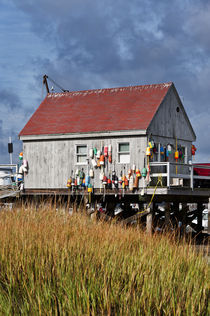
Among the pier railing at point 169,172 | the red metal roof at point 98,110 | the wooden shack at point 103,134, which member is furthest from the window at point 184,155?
the red metal roof at point 98,110

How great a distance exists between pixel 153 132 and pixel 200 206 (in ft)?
30.8

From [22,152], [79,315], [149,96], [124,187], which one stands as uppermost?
[149,96]

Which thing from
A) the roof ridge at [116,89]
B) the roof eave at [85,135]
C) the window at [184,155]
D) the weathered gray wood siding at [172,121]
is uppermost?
the roof ridge at [116,89]

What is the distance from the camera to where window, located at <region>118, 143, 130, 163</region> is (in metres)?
23.9

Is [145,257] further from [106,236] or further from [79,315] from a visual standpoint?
[79,315]

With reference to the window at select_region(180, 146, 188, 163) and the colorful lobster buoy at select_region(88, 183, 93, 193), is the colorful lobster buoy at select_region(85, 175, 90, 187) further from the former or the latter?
the window at select_region(180, 146, 188, 163)

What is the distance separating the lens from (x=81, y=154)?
25094 millimetres

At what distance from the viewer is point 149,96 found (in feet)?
85.4

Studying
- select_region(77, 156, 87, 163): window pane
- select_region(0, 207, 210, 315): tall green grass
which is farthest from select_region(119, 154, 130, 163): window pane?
select_region(0, 207, 210, 315): tall green grass

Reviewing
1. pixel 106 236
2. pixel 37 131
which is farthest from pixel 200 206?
pixel 106 236

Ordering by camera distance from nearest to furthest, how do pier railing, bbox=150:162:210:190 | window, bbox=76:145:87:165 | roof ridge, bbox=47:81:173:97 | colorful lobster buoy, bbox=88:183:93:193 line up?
pier railing, bbox=150:162:210:190, colorful lobster buoy, bbox=88:183:93:193, window, bbox=76:145:87:165, roof ridge, bbox=47:81:173:97

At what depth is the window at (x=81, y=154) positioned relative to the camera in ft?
82.2

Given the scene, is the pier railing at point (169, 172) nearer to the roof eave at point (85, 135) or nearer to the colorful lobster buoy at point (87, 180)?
the roof eave at point (85, 135)

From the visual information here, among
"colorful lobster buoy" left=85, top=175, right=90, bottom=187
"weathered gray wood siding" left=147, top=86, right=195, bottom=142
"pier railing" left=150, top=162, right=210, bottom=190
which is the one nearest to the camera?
"pier railing" left=150, top=162, right=210, bottom=190
